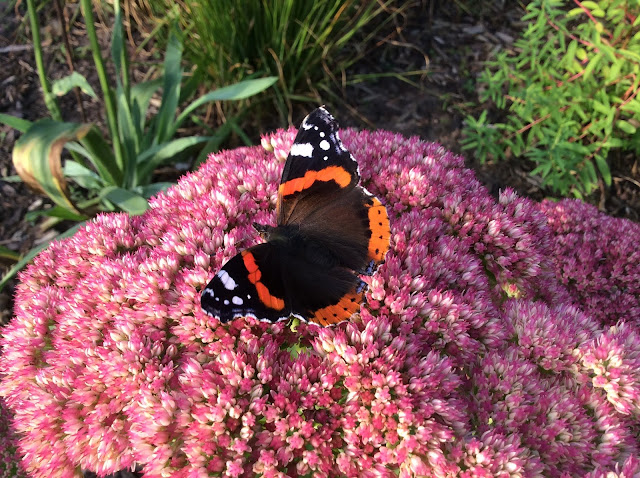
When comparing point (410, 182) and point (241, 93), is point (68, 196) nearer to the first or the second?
point (241, 93)

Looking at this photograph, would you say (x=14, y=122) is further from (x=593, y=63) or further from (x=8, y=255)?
(x=593, y=63)

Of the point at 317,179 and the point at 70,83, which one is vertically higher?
the point at 317,179

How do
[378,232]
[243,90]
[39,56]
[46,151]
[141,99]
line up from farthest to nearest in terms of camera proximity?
[141,99] → [243,90] → [39,56] → [46,151] → [378,232]

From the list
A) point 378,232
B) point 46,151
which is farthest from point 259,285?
point 46,151

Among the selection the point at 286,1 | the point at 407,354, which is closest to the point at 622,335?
the point at 407,354

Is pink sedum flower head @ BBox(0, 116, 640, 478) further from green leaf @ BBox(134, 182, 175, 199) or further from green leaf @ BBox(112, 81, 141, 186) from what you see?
green leaf @ BBox(112, 81, 141, 186)

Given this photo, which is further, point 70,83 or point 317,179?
point 70,83
